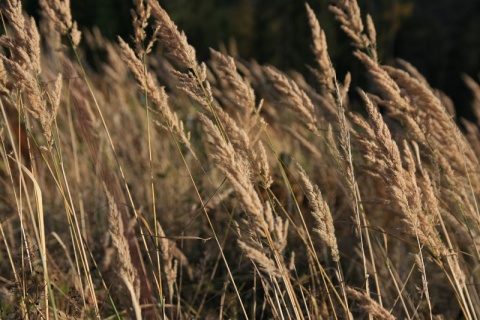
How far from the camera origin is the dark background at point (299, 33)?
16.7 metres

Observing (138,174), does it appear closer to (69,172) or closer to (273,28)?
(69,172)

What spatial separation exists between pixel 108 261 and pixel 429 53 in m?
17.8

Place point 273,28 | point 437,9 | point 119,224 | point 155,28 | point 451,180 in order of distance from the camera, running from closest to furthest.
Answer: point 119,224 < point 155,28 < point 451,180 < point 273,28 < point 437,9

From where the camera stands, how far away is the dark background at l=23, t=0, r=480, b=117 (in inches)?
658

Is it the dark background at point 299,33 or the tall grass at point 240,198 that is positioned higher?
the dark background at point 299,33

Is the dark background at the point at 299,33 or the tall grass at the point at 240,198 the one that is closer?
the tall grass at the point at 240,198

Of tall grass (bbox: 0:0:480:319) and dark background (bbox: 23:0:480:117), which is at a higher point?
dark background (bbox: 23:0:480:117)

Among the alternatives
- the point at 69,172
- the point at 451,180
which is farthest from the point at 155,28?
the point at 69,172

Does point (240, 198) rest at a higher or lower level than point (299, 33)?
lower

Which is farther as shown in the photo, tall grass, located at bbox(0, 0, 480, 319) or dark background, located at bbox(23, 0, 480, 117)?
dark background, located at bbox(23, 0, 480, 117)

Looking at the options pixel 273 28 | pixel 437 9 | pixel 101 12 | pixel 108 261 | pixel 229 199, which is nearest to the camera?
pixel 108 261

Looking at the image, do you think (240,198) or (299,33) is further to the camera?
(299,33)

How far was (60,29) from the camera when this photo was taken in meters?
2.06

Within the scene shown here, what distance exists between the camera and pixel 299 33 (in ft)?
61.1
